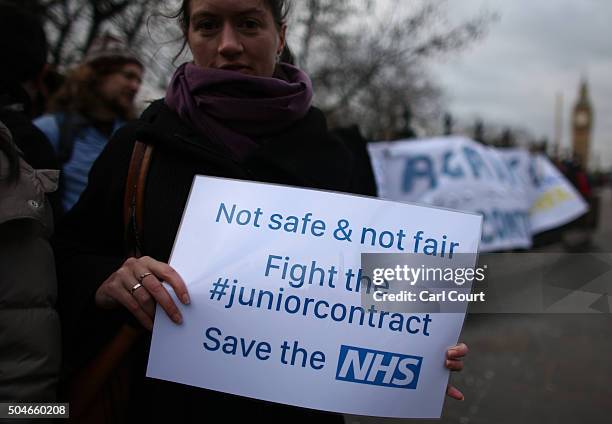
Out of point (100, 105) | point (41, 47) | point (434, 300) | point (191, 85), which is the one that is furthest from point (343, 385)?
point (100, 105)

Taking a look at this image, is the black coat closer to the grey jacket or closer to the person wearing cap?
the grey jacket

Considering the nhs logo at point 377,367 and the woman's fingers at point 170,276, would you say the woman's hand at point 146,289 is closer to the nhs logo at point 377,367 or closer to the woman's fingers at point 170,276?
the woman's fingers at point 170,276

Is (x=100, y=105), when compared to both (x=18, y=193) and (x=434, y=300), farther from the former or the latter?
(x=434, y=300)

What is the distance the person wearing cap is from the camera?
9.25 feet

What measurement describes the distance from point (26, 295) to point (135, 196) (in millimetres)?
339

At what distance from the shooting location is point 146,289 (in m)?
1.25

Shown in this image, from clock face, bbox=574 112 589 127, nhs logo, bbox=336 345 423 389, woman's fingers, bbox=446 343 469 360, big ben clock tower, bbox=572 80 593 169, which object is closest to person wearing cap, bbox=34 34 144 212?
nhs logo, bbox=336 345 423 389

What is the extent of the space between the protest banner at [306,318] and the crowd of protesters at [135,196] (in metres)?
0.08

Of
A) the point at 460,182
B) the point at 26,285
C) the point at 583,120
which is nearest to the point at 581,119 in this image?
the point at 583,120

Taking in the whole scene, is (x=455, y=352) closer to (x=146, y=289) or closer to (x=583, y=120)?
(x=146, y=289)

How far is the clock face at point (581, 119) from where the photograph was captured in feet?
278

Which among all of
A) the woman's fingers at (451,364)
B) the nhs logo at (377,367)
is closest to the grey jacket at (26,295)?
the nhs logo at (377,367)

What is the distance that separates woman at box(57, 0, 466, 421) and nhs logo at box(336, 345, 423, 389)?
7.2 inches

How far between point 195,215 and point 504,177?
23.5 feet
